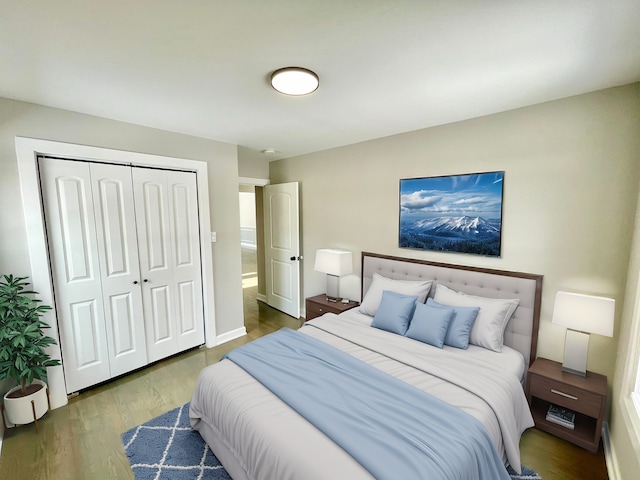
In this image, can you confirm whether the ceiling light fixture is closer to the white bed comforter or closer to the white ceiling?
the white ceiling

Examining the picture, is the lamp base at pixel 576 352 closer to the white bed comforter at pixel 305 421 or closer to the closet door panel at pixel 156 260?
the white bed comforter at pixel 305 421

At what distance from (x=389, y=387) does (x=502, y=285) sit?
4.69 ft

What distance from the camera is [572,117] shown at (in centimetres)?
205

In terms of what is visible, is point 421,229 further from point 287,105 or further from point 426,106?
point 287,105

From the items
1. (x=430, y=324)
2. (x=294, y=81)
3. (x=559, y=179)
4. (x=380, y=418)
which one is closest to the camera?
(x=380, y=418)

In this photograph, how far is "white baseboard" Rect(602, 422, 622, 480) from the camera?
164 cm

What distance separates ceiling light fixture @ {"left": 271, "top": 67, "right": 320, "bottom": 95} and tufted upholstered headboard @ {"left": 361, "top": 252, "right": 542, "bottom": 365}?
1.98 metres

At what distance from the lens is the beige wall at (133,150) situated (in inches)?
81.2

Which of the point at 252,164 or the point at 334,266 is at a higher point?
the point at 252,164

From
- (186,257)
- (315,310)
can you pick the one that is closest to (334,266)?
(315,310)

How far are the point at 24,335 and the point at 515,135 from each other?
3.96 m

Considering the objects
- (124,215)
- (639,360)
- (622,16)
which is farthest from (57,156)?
(639,360)

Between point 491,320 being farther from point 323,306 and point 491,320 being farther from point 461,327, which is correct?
point 323,306

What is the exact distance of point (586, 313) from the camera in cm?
186
